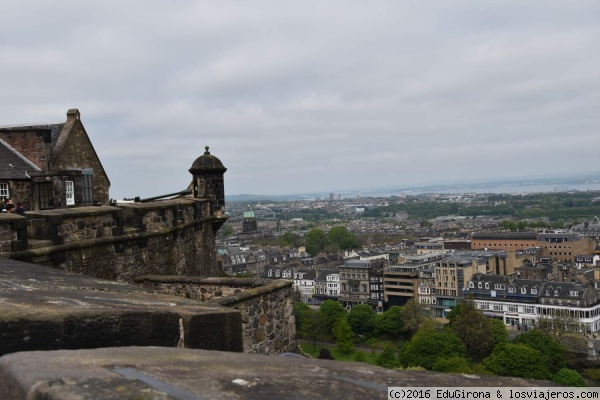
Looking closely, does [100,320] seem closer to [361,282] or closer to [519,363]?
[519,363]

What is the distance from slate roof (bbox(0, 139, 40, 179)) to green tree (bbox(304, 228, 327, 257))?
448 ft

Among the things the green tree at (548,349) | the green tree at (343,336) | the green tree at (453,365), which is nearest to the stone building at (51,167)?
the green tree at (453,365)

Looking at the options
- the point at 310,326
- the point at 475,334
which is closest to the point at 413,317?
the point at 475,334

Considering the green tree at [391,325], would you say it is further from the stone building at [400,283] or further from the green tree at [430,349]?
the stone building at [400,283]

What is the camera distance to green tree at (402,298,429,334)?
2741 inches

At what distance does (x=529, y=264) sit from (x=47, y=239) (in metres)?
100

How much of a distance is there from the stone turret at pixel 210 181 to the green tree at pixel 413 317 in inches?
2286

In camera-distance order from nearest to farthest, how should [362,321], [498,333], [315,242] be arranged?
[498,333] < [362,321] < [315,242]

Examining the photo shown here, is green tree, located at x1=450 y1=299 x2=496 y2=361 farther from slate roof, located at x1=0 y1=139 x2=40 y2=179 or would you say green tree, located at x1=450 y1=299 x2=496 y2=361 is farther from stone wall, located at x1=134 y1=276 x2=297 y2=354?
stone wall, located at x1=134 y1=276 x2=297 y2=354

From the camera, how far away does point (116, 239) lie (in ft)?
31.4

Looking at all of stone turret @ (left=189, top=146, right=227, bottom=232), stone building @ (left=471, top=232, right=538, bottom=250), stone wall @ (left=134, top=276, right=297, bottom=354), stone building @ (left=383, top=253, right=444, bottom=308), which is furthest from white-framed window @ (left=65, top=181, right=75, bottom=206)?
stone building @ (left=471, top=232, right=538, bottom=250)

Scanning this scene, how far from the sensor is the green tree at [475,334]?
58906mm

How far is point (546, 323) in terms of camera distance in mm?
64062

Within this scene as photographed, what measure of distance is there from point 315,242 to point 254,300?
148780mm
